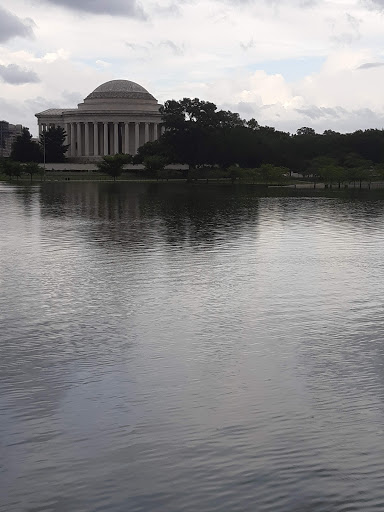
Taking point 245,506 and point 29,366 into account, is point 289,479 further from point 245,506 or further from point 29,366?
point 29,366

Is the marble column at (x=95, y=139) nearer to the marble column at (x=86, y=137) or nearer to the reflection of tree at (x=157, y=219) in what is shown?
the marble column at (x=86, y=137)

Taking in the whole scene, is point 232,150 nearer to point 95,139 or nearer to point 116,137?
point 116,137

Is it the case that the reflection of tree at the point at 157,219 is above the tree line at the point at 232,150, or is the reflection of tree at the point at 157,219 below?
below

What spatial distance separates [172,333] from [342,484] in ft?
24.3

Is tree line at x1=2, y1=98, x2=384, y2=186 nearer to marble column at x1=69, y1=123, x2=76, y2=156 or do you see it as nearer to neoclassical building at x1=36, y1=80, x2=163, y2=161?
neoclassical building at x1=36, y1=80, x2=163, y2=161

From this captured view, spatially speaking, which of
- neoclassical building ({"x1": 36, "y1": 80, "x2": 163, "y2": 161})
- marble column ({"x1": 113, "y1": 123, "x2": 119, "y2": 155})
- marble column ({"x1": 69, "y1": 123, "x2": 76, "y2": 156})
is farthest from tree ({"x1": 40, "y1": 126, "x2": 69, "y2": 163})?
marble column ({"x1": 69, "y1": 123, "x2": 76, "y2": 156})

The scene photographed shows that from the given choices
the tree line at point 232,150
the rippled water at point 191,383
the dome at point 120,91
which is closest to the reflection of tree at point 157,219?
the rippled water at point 191,383

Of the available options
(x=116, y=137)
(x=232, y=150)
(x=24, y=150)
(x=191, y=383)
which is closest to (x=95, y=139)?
(x=116, y=137)

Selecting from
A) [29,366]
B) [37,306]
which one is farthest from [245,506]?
[37,306]

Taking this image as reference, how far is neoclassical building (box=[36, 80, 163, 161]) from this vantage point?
577ft

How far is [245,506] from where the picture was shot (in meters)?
8.60

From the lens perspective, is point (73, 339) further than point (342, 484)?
Yes

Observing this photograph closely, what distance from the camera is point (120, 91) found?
17788cm

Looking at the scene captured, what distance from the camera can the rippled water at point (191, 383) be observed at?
29.8 feet
